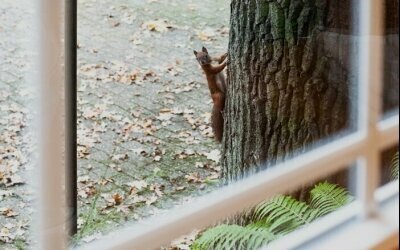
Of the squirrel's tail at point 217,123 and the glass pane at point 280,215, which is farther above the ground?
the squirrel's tail at point 217,123

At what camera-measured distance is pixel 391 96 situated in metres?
2.06

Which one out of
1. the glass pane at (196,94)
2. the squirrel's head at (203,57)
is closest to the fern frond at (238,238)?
the glass pane at (196,94)

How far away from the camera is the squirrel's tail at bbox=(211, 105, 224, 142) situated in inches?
75.4

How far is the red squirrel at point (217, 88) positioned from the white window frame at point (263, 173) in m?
0.18

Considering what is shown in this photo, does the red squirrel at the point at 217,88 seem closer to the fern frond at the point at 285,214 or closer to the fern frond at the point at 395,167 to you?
the fern frond at the point at 285,214

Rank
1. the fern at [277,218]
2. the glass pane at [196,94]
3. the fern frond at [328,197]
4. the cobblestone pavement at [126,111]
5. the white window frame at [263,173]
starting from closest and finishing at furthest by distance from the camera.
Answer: the white window frame at [263,173] → the cobblestone pavement at [126,111] → the glass pane at [196,94] → the fern at [277,218] → the fern frond at [328,197]

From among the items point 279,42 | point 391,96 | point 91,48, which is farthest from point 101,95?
point 391,96

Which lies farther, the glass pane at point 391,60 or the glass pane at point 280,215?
the glass pane at point 391,60

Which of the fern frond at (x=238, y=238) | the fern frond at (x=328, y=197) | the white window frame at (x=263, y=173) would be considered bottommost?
the fern frond at (x=238, y=238)

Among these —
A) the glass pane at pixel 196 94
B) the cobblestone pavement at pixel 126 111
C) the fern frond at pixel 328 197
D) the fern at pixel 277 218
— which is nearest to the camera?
the cobblestone pavement at pixel 126 111

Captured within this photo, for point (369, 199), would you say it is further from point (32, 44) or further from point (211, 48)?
point (32, 44)

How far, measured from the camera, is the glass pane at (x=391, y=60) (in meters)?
2.04

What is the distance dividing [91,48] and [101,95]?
4.1 inches

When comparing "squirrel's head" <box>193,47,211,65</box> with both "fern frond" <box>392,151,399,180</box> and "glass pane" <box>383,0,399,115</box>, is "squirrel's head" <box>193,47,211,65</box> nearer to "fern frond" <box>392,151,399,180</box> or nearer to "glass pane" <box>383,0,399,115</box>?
"glass pane" <box>383,0,399,115</box>
